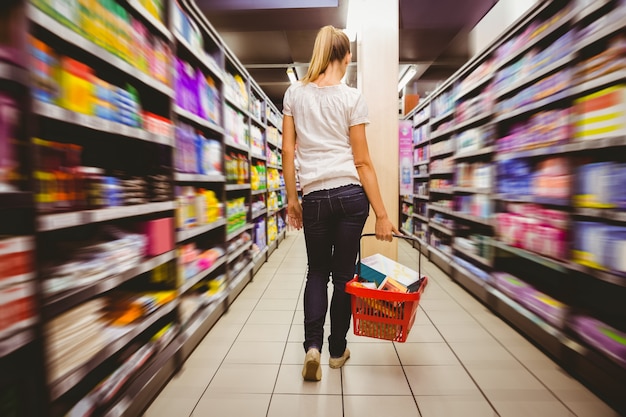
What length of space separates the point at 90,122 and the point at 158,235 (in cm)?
72

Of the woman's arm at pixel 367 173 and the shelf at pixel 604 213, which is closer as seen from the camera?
the shelf at pixel 604 213

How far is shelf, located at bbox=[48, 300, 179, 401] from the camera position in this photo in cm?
114

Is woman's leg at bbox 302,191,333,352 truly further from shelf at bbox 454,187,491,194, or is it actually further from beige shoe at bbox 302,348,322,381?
shelf at bbox 454,187,491,194

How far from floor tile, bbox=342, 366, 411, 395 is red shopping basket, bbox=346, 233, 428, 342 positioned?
11.7 inches

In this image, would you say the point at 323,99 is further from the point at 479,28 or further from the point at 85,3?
the point at 479,28

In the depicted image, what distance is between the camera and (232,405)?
169cm

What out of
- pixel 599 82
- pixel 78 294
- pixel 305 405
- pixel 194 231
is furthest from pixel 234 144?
pixel 599 82

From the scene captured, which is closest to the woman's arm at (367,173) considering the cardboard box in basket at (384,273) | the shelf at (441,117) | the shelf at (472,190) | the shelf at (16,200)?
the cardboard box in basket at (384,273)

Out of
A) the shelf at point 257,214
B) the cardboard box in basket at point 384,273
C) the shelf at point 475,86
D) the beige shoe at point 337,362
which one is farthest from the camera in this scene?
the shelf at point 257,214

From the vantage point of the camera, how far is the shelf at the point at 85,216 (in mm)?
1102

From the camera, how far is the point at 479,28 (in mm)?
5574

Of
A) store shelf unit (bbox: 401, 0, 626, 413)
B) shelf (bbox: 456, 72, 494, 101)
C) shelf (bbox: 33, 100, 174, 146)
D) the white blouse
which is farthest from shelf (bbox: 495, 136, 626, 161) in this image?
shelf (bbox: 33, 100, 174, 146)

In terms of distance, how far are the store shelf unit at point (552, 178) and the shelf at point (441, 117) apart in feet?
1.93

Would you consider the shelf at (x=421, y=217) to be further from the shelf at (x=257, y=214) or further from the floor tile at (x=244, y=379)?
the floor tile at (x=244, y=379)
